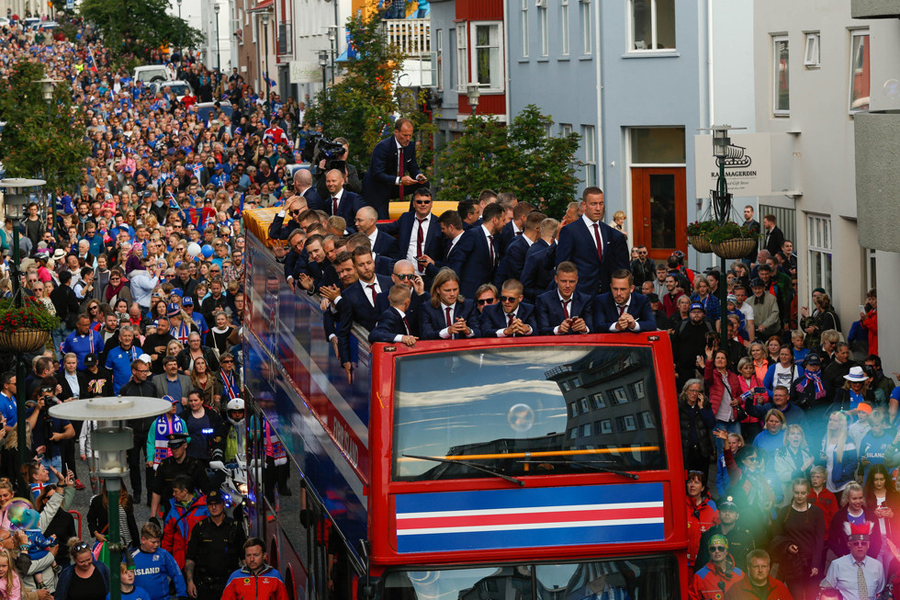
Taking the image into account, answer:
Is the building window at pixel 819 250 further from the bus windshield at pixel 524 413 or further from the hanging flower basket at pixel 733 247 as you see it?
the bus windshield at pixel 524 413

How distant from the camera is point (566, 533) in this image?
10406 mm

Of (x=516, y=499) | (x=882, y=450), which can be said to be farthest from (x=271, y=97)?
(x=516, y=499)

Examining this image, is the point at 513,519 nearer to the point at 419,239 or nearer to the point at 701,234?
the point at 419,239

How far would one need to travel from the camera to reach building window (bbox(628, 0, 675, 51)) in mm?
34531

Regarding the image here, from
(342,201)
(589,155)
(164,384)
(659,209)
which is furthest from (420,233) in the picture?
(589,155)

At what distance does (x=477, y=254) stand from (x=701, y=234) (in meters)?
11.4

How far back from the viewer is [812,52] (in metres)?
27.1

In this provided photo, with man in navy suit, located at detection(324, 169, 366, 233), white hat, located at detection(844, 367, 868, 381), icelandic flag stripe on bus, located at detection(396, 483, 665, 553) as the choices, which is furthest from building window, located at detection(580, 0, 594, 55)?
icelandic flag stripe on bus, located at detection(396, 483, 665, 553)

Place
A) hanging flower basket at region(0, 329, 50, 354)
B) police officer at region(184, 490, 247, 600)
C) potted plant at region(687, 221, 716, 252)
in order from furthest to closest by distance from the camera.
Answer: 1. potted plant at region(687, 221, 716, 252)
2. hanging flower basket at region(0, 329, 50, 354)
3. police officer at region(184, 490, 247, 600)

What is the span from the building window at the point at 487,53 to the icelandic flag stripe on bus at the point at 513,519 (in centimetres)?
3557

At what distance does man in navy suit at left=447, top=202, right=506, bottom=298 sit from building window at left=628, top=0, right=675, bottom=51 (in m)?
21.5

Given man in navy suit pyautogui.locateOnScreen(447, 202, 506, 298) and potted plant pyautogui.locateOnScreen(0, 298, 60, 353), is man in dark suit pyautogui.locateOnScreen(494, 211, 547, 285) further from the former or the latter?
potted plant pyautogui.locateOnScreen(0, 298, 60, 353)

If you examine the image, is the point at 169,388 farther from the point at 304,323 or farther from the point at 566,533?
the point at 566,533

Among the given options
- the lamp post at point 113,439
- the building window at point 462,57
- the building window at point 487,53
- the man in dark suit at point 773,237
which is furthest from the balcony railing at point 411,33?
the lamp post at point 113,439
